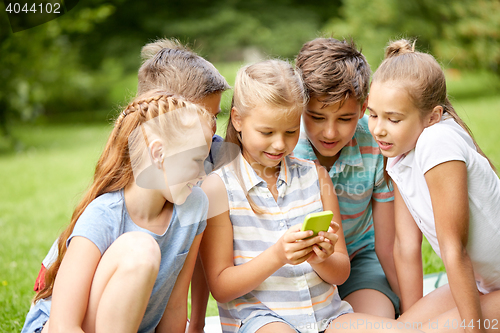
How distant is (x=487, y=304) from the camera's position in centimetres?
193

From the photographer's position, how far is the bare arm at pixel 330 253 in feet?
5.86

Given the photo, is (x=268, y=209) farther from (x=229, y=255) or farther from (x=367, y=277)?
(x=367, y=277)

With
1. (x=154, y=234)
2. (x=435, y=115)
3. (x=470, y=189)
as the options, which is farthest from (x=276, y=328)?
(x=435, y=115)

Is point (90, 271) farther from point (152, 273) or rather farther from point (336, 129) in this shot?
point (336, 129)

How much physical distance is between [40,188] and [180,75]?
511 cm

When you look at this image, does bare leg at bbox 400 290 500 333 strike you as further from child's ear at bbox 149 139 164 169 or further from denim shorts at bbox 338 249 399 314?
child's ear at bbox 149 139 164 169

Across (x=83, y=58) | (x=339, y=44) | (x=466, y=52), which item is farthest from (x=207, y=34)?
(x=339, y=44)

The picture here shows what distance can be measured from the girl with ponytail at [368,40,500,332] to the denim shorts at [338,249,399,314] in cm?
28

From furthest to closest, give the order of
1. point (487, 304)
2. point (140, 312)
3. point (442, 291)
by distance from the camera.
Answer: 1. point (442, 291)
2. point (487, 304)
3. point (140, 312)

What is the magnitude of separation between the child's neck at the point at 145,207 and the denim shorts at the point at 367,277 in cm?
114

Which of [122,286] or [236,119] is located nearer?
[122,286]

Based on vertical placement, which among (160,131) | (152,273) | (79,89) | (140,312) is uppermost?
(160,131)

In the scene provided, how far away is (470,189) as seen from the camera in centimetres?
186

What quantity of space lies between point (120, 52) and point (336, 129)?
642 inches
